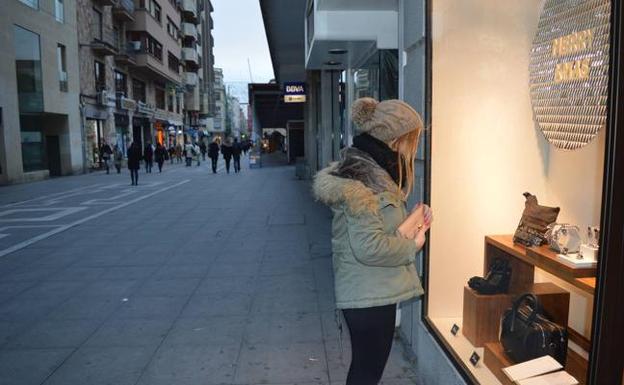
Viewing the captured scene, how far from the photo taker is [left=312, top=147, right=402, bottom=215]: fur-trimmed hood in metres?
2.11

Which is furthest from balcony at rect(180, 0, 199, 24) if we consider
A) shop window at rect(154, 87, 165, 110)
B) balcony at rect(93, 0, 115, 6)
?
balcony at rect(93, 0, 115, 6)

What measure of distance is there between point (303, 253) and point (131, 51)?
3386 centimetres

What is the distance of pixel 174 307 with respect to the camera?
4.95 meters

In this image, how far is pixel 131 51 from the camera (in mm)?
36500

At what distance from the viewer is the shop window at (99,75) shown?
30.2 m

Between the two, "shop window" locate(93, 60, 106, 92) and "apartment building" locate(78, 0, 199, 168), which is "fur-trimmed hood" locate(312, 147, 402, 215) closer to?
"apartment building" locate(78, 0, 199, 168)

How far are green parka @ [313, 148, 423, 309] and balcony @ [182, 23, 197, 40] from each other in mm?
56876

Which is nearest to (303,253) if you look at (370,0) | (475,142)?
(370,0)

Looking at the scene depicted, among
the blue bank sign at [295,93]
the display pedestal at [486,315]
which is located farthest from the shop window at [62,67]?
the display pedestal at [486,315]

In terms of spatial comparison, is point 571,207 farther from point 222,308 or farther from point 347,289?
point 222,308

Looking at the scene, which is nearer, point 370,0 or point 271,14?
point 370,0

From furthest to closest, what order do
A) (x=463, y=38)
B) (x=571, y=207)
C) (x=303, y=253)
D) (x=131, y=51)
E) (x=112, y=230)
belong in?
(x=131, y=51) → (x=112, y=230) → (x=303, y=253) → (x=463, y=38) → (x=571, y=207)

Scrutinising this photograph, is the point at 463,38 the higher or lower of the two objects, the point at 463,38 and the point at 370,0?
the lower

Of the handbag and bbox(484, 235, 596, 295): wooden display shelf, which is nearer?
bbox(484, 235, 596, 295): wooden display shelf
